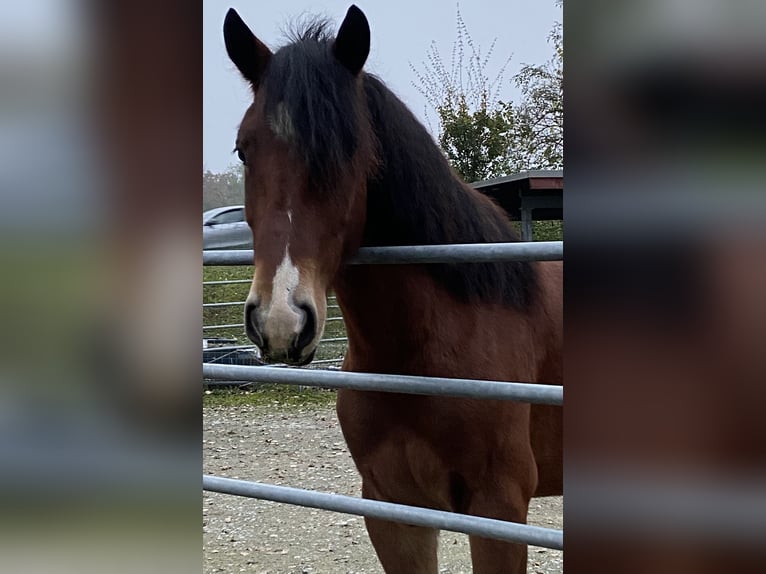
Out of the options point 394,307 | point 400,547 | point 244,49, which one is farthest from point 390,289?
point 400,547

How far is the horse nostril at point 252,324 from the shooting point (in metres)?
1.22

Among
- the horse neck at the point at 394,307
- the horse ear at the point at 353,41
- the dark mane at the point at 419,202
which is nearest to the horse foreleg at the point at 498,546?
the horse neck at the point at 394,307

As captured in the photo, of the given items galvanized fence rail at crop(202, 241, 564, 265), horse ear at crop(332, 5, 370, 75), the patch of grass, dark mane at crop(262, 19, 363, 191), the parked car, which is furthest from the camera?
the patch of grass

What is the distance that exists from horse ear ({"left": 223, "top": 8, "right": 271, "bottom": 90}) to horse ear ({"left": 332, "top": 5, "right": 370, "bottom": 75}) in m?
0.16

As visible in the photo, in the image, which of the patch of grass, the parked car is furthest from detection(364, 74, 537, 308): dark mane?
the patch of grass

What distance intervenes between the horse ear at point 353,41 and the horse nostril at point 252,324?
59 centimetres

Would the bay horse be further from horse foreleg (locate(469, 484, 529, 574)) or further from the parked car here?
the parked car

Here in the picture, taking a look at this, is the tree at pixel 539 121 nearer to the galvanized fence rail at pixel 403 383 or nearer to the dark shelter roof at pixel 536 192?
the dark shelter roof at pixel 536 192

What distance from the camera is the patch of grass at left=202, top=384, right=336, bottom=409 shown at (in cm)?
611
